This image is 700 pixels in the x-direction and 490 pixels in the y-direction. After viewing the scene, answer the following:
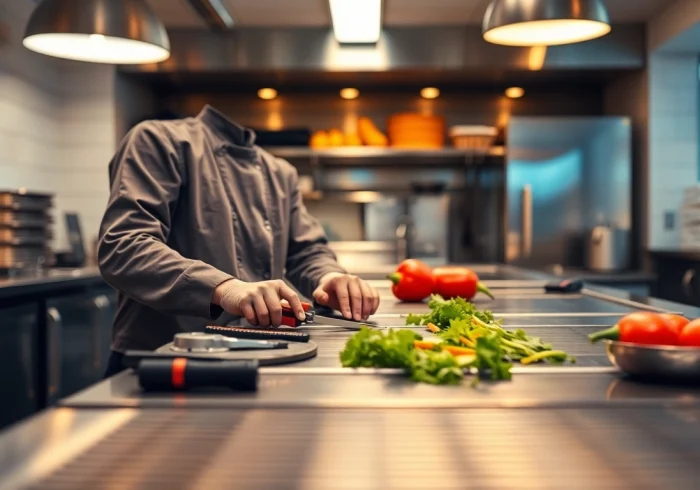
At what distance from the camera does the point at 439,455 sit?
26.5 inches

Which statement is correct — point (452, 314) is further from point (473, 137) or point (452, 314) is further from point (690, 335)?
point (473, 137)

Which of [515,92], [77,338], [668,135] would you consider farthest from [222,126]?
[515,92]

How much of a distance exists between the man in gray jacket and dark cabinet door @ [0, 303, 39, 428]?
1.45 meters

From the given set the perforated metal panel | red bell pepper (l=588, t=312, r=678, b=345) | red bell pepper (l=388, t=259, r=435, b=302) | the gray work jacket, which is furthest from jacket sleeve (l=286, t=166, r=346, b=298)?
the perforated metal panel

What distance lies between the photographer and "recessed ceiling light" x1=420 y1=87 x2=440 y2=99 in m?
Answer: 6.16

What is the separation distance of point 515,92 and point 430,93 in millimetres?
668

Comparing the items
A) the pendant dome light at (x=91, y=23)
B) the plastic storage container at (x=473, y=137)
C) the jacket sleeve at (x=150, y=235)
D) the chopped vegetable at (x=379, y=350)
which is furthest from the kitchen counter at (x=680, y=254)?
the chopped vegetable at (x=379, y=350)

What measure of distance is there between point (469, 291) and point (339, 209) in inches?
171

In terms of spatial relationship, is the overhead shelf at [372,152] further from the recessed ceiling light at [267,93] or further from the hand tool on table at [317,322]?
the hand tool on table at [317,322]

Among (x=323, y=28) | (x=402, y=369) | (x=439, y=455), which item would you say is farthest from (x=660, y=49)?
(x=439, y=455)

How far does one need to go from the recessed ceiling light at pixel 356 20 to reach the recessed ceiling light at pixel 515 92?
4.52ft

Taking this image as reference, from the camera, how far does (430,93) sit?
245 inches

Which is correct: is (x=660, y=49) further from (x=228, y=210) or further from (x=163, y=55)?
(x=228, y=210)

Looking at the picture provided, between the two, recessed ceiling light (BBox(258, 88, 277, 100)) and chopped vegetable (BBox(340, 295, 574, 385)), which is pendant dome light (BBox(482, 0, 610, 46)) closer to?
chopped vegetable (BBox(340, 295, 574, 385))
